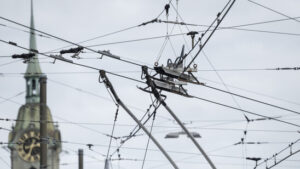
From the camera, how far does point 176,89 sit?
2722 cm

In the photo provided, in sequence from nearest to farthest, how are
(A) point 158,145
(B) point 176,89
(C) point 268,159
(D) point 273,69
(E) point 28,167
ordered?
(A) point 158,145 → (B) point 176,89 → (D) point 273,69 → (C) point 268,159 → (E) point 28,167

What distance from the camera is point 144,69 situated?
26047 millimetres

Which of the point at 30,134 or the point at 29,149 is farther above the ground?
the point at 30,134

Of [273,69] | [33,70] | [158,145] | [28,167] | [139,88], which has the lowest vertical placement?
[158,145]

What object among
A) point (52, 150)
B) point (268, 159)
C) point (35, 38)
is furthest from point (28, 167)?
point (268, 159)

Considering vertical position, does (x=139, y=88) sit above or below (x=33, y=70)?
below

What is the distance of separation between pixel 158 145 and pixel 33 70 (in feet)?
382

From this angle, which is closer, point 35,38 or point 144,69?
point 144,69

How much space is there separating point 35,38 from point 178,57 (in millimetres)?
116590

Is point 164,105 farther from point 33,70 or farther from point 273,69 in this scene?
point 33,70

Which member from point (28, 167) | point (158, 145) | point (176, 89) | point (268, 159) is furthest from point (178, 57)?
point (28, 167)

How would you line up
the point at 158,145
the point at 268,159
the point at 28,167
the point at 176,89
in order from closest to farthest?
1. the point at 158,145
2. the point at 176,89
3. the point at 268,159
4. the point at 28,167

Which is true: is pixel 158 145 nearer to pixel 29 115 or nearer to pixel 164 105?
pixel 164 105

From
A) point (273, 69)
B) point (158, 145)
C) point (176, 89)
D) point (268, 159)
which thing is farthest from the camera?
point (268, 159)
